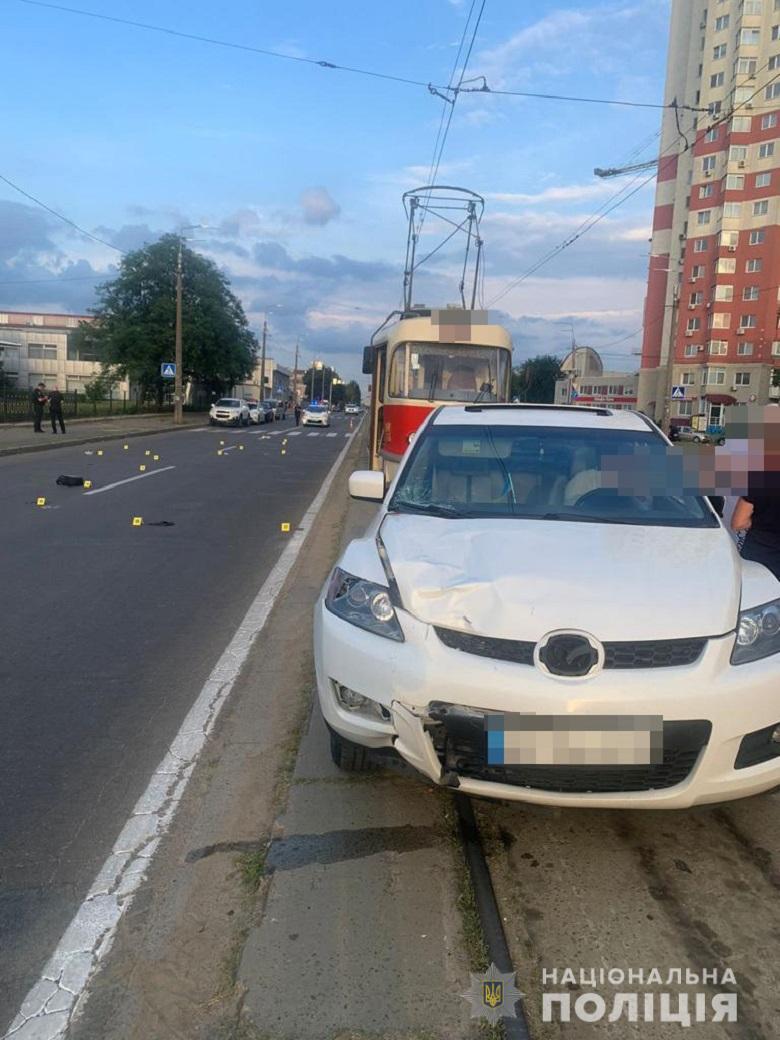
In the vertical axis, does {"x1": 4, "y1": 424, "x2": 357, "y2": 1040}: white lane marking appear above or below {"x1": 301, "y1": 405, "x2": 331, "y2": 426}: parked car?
above

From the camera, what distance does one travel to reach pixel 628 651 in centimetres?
289

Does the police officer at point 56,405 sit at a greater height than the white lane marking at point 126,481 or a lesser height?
greater

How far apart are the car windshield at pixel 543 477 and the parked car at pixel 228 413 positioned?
44.0 metres

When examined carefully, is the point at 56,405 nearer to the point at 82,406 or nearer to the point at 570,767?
the point at 82,406

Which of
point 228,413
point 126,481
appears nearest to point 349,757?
point 126,481

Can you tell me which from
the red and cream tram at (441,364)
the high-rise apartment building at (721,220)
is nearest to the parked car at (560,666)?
the red and cream tram at (441,364)

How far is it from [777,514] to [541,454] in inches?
78.3

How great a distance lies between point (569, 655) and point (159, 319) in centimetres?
5410

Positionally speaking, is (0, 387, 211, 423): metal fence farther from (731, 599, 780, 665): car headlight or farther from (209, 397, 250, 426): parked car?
(731, 599, 780, 665): car headlight

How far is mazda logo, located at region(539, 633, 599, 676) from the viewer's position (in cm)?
287

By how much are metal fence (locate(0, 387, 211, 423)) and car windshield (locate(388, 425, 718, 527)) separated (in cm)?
2916

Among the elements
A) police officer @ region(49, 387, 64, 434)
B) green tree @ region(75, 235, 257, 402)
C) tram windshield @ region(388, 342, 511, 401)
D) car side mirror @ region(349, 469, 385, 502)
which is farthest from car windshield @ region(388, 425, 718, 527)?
green tree @ region(75, 235, 257, 402)

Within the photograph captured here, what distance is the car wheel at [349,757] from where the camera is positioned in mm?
3418

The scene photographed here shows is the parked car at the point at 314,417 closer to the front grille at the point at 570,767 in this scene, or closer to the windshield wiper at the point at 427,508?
the windshield wiper at the point at 427,508
